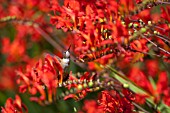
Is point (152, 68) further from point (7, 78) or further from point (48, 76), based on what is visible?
point (48, 76)

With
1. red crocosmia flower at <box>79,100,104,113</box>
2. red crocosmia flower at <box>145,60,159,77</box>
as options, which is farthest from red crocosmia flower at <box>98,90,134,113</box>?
red crocosmia flower at <box>145,60,159,77</box>

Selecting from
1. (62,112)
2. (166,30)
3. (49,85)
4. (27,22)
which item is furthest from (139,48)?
(62,112)

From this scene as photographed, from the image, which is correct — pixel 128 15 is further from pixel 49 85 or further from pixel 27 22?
pixel 27 22

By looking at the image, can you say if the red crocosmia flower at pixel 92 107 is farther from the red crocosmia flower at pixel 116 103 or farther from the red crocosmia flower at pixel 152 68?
the red crocosmia flower at pixel 152 68

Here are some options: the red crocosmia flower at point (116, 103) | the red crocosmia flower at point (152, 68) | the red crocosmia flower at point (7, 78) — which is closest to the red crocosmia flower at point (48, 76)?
the red crocosmia flower at point (116, 103)

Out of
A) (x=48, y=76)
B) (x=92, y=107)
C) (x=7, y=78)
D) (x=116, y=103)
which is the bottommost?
(x=7, y=78)

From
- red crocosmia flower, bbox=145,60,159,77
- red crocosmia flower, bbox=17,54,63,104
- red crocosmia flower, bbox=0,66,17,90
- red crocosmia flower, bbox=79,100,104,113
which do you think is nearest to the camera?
red crocosmia flower, bbox=17,54,63,104

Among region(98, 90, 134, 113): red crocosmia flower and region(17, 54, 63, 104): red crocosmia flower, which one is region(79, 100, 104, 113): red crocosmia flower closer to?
region(98, 90, 134, 113): red crocosmia flower

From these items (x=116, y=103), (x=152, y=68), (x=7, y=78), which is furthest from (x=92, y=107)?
(x=7, y=78)

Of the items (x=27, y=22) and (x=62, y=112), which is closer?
(x=27, y=22)

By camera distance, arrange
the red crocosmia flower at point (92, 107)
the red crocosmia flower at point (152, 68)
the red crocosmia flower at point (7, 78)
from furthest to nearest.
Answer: the red crocosmia flower at point (7, 78)
the red crocosmia flower at point (152, 68)
the red crocosmia flower at point (92, 107)

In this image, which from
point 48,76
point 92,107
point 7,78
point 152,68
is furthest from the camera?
point 7,78
